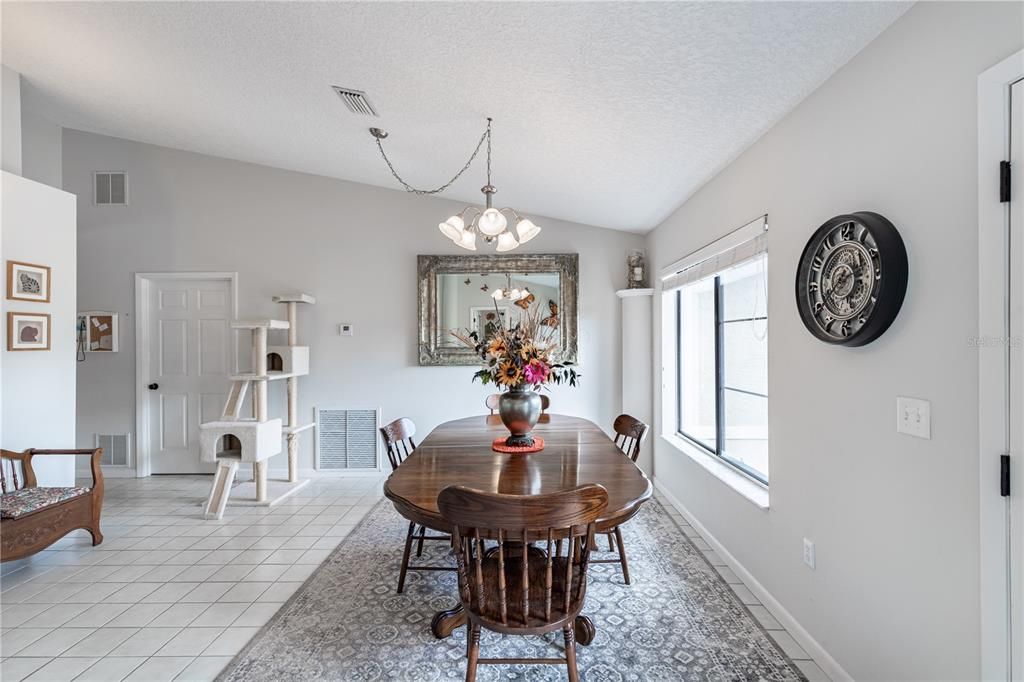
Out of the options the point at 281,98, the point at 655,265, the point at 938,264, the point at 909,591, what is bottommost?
the point at 909,591

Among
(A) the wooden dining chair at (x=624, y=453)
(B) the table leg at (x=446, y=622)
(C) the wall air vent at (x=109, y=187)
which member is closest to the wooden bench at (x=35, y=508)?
(B) the table leg at (x=446, y=622)

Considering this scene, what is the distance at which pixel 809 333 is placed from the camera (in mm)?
1840

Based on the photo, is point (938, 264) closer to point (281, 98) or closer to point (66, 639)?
point (281, 98)

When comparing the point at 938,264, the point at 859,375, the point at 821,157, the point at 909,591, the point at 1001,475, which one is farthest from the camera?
the point at 821,157

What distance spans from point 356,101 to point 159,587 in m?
3.05

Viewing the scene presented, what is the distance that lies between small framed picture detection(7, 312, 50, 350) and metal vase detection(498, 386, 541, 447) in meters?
3.21

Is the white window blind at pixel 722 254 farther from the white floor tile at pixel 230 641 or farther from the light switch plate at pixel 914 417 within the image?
the white floor tile at pixel 230 641

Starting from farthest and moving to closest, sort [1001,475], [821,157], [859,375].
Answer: [821,157] < [859,375] < [1001,475]

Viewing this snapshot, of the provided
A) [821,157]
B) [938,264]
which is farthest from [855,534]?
[821,157]

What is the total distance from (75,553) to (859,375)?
4.47 m

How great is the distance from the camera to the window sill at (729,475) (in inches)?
90.9

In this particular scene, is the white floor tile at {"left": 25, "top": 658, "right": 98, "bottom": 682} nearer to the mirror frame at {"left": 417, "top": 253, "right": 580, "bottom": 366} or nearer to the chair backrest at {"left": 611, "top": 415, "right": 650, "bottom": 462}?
the chair backrest at {"left": 611, "top": 415, "right": 650, "bottom": 462}

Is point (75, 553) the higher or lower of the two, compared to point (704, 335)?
lower

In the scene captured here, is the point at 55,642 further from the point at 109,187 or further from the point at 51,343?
the point at 109,187
